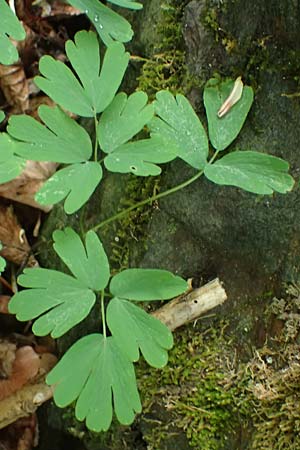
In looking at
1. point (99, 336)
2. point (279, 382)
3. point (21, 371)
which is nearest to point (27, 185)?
point (21, 371)

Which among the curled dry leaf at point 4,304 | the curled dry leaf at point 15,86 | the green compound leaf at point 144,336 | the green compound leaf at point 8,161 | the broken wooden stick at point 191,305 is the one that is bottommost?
the curled dry leaf at point 4,304

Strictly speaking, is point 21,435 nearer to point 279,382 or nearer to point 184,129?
point 279,382

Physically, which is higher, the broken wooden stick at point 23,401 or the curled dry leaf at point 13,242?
the curled dry leaf at point 13,242

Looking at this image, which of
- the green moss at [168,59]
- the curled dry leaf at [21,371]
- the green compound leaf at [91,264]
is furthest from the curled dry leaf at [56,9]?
the curled dry leaf at [21,371]

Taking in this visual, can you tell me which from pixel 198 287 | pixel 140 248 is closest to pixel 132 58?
pixel 140 248

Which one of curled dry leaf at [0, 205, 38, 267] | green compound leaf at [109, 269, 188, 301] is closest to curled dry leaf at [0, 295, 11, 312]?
curled dry leaf at [0, 205, 38, 267]

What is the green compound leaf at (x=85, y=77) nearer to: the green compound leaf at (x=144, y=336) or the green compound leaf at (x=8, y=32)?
the green compound leaf at (x=8, y=32)

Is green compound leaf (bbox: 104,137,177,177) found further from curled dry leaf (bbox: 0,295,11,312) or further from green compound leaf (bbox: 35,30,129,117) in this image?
curled dry leaf (bbox: 0,295,11,312)

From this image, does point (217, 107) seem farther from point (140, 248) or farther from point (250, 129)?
point (140, 248)
